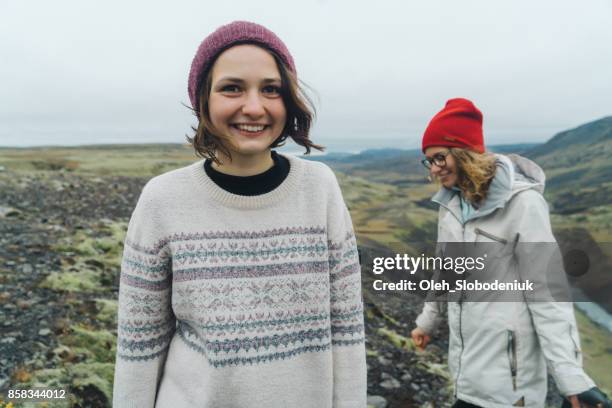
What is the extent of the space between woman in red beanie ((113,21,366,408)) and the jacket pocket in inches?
70.7

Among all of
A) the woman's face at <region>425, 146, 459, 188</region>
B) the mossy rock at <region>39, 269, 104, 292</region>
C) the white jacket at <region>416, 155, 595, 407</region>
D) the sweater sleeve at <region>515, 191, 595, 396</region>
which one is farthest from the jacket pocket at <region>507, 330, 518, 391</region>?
the mossy rock at <region>39, 269, 104, 292</region>

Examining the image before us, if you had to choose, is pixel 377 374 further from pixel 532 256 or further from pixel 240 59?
pixel 240 59

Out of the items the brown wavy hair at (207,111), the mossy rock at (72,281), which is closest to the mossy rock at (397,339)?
the mossy rock at (72,281)

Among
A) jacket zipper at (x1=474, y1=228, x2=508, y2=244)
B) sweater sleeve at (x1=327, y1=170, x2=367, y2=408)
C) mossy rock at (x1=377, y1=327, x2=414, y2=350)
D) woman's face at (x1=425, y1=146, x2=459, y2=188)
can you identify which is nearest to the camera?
sweater sleeve at (x1=327, y1=170, x2=367, y2=408)

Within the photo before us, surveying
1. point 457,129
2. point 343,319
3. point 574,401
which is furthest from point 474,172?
point 343,319

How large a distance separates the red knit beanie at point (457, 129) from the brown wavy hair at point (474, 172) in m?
0.10

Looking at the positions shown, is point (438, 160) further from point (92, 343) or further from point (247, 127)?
point (92, 343)

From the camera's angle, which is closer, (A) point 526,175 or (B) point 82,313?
(A) point 526,175

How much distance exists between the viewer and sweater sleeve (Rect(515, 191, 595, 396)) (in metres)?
A: 3.37

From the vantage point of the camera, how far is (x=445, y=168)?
445 cm

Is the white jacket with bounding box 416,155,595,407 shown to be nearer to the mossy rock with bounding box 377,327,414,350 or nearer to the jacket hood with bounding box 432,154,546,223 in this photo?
the jacket hood with bounding box 432,154,546,223

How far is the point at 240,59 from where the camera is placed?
2281mm

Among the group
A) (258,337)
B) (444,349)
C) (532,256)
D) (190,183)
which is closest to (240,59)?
(190,183)

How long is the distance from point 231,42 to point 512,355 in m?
3.28
